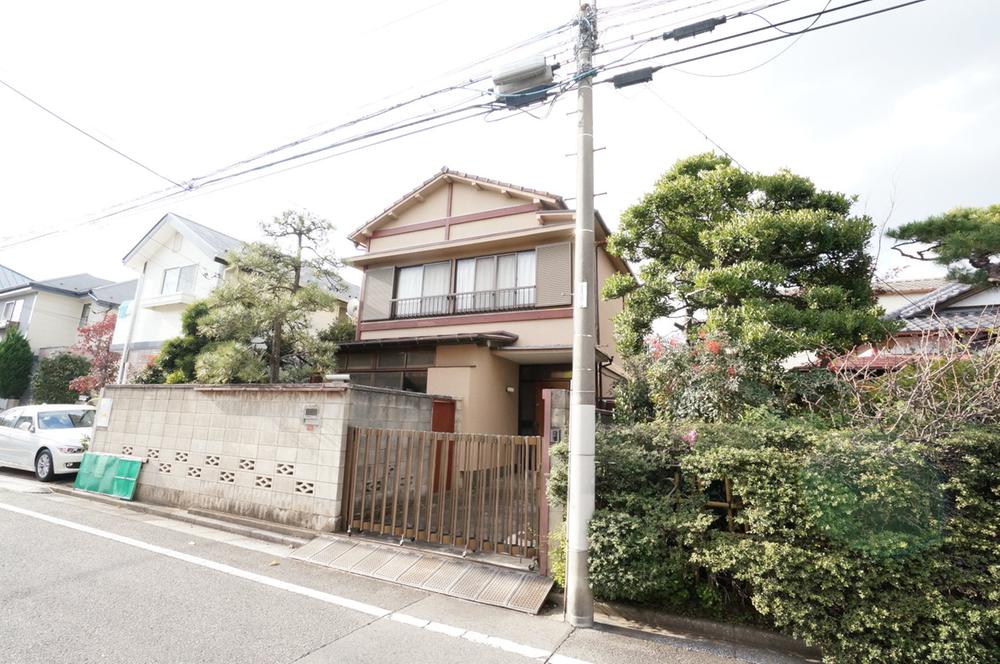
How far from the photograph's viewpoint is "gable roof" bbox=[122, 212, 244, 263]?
16656mm

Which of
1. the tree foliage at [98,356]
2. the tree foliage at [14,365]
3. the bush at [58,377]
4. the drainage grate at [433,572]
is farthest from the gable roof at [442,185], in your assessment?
the tree foliage at [14,365]

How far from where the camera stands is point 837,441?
12.5ft

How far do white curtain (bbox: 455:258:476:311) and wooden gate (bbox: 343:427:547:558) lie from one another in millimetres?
5808

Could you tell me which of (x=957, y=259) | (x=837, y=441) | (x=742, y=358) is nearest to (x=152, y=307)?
(x=742, y=358)

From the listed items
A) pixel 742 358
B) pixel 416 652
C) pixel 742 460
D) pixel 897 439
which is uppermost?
pixel 742 358

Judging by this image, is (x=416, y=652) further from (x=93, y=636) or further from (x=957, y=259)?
(x=957, y=259)

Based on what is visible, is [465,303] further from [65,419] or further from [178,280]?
[178,280]

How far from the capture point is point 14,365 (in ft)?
67.4

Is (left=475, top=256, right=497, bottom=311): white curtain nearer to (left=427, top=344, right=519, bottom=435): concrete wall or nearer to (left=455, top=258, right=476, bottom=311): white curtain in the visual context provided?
(left=455, top=258, right=476, bottom=311): white curtain

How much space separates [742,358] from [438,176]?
980cm

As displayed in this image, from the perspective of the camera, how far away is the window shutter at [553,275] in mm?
10742

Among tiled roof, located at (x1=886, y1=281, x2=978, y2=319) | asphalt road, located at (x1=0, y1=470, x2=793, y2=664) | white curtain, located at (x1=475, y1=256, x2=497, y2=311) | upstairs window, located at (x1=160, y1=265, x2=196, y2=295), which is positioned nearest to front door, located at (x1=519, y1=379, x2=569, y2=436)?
white curtain, located at (x1=475, y1=256, x2=497, y2=311)

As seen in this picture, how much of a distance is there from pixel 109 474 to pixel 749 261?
12513mm

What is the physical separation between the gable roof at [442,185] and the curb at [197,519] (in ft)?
28.4
